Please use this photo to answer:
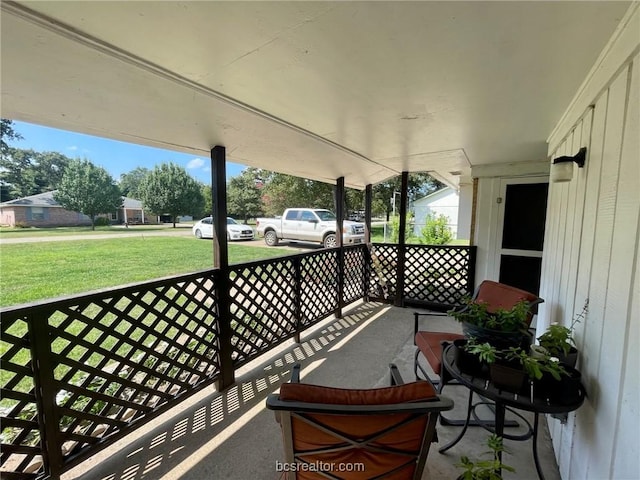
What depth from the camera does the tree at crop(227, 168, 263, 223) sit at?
42.9ft

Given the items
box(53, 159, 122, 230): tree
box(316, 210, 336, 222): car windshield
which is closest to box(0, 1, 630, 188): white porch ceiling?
box(53, 159, 122, 230): tree

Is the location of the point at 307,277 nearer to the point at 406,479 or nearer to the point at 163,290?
the point at 163,290

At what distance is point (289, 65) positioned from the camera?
1.31m

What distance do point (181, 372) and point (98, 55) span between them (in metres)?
2.12

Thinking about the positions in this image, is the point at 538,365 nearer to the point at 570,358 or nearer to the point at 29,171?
the point at 570,358

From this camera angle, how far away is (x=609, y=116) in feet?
4.10

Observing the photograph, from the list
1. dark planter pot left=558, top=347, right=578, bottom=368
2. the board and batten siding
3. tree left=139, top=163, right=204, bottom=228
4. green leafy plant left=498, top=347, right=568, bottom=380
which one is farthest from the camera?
tree left=139, top=163, right=204, bottom=228

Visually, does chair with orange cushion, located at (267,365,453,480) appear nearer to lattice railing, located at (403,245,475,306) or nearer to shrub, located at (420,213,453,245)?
lattice railing, located at (403,245,475,306)

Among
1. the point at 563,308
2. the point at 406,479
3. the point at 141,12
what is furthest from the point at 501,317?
the point at 141,12

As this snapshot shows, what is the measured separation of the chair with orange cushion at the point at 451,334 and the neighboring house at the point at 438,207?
11.3 metres

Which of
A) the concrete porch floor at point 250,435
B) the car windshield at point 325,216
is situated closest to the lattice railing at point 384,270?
the concrete porch floor at point 250,435

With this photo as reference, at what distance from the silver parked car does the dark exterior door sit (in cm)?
919

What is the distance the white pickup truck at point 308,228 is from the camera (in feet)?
32.2

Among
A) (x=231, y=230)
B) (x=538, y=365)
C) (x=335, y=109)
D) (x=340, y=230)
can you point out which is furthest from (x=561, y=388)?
(x=231, y=230)
